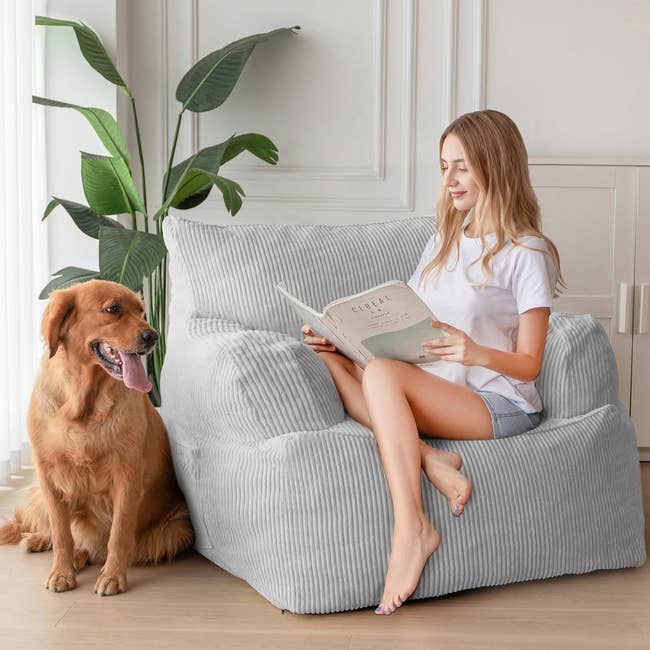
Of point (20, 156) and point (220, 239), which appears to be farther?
point (20, 156)

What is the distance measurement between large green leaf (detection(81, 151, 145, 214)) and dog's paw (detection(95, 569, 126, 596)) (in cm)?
149

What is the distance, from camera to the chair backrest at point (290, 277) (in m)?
2.14

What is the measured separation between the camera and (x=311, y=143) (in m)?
3.43

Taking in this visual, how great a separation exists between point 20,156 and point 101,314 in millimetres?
1383

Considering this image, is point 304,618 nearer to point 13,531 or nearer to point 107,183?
point 13,531

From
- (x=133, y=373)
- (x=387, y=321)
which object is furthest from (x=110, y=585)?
(x=387, y=321)

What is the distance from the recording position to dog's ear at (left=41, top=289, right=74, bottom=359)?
73.8 inches

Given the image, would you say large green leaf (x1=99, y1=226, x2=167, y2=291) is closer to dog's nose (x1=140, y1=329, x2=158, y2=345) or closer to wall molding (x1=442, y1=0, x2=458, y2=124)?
dog's nose (x1=140, y1=329, x2=158, y2=345)

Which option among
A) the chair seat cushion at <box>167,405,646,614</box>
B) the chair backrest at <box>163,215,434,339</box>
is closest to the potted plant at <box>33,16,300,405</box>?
the chair backrest at <box>163,215,434,339</box>

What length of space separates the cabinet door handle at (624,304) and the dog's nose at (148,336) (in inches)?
78.9

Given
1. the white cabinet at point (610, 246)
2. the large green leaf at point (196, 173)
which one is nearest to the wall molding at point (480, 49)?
the white cabinet at point (610, 246)

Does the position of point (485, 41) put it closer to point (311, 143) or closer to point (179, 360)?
point (311, 143)

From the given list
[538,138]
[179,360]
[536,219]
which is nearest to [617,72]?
[538,138]

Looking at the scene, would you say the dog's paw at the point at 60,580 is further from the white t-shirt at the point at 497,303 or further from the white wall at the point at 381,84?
the white wall at the point at 381,84
